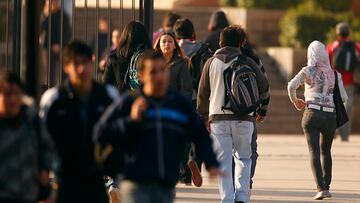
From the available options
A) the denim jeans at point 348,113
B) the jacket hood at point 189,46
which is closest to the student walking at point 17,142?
the jacket hood at point 189,46

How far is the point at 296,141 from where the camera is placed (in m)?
22.2

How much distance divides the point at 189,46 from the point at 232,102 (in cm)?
281

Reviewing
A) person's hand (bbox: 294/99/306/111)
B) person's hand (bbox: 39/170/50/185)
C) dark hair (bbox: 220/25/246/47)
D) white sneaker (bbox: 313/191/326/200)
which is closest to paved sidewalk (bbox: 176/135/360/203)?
white sneaker (bbox: 313/191/326/200)

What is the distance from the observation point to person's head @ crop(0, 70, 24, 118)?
785 cm

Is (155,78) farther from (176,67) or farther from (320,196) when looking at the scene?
(320,196)

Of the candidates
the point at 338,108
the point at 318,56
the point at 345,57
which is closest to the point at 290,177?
the point at 338,108

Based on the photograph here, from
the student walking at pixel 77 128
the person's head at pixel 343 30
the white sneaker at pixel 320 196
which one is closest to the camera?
the student walking at pixel 77 128

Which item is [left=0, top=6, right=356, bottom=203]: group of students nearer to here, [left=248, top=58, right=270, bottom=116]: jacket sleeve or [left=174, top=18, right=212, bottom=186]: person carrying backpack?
[left=248, top=58, right=270, bottom=116]: jacket sleeve

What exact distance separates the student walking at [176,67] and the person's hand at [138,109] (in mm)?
5684

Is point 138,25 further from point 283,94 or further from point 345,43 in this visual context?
point 283,94

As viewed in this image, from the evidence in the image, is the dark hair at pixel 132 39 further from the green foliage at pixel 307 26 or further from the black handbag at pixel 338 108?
the green foliage at pixel 307 26

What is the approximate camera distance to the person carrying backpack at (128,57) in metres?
12.5

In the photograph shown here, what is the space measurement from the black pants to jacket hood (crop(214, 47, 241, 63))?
1.66m

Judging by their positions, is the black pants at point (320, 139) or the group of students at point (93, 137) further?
the black pants at point (320, 139)
